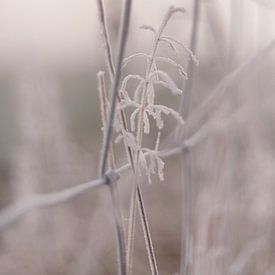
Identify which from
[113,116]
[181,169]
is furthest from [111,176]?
[181,169]

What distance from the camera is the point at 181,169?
769mm

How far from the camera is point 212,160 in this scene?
2.53 feet

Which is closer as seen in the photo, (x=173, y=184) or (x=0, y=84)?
(x=173, y=184)

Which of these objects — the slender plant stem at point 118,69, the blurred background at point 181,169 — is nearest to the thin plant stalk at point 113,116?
the slender plant stem at point 118,69

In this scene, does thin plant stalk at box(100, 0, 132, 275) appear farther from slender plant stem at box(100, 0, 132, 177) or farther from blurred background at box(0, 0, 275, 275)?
blurred background at box(0, 0, 275, 275)

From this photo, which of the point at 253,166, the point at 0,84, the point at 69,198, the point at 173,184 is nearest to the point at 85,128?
the point at 0,84

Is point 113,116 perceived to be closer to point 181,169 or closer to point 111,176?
point 111,176

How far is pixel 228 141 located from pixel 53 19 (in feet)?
2.20

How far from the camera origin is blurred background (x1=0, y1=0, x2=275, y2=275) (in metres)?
0.73

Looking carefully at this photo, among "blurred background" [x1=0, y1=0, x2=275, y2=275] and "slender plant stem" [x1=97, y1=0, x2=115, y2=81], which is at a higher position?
"slender plant stem" [x1=97, y1=0, x2=115, y2=81]

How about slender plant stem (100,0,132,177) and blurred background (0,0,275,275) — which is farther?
blurred background (0,0,275,275)

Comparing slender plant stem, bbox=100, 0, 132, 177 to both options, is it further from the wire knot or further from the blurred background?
the blurred background

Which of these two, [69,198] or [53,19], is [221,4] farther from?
[53,19]

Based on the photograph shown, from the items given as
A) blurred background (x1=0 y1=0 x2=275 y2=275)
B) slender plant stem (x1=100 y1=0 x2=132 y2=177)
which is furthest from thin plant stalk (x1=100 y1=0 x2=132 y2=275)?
blurred background (x1=0 y1=0 x2=275 y2=275)
